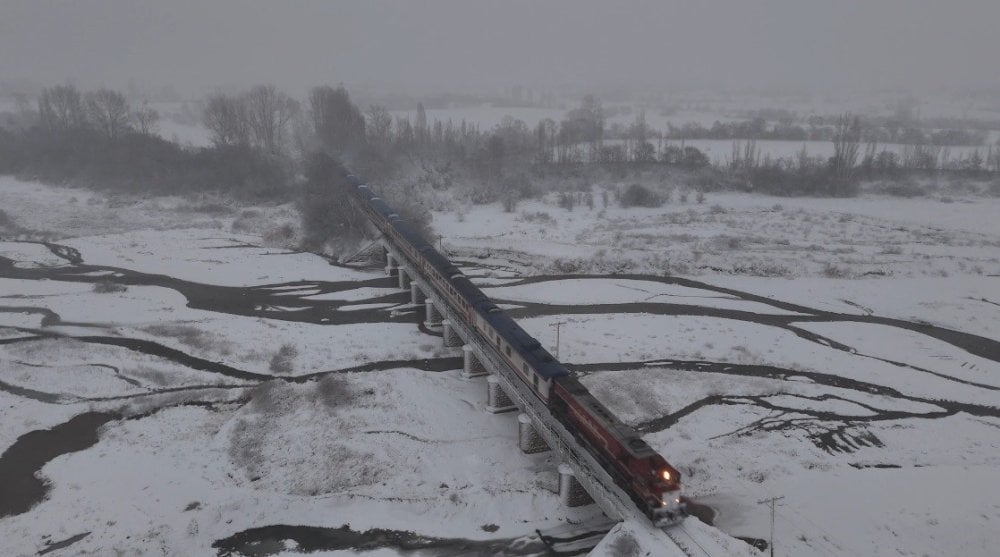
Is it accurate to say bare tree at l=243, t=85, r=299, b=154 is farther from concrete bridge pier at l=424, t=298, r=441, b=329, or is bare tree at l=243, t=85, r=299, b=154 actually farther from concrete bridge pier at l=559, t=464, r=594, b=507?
concrete bridge pier at l=559, t=464, r=594, b=507

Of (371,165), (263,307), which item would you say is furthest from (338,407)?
(371,165)

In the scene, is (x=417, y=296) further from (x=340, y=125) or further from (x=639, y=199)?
(x=340, y=125)

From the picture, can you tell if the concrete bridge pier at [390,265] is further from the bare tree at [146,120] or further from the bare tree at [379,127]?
the bare tree at [146,120]

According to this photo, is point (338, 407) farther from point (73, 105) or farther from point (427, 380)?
point (73, 105)

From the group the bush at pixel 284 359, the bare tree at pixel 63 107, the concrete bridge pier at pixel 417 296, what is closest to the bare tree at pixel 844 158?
the concrete bridge pier at pixel 417 296

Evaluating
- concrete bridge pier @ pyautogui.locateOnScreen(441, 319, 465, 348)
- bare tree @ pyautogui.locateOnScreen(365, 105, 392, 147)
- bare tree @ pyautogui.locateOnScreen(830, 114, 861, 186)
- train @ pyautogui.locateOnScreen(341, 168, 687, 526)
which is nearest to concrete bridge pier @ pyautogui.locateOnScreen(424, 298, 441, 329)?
train @ pyautogui.locateOnScreen(341, 168, 687, 526)
